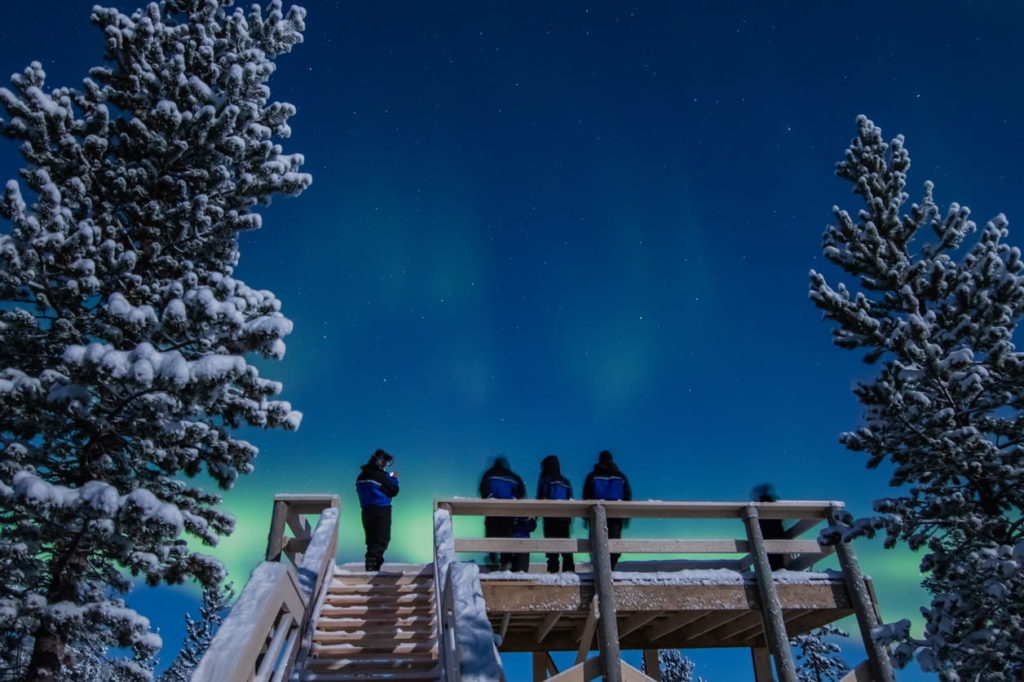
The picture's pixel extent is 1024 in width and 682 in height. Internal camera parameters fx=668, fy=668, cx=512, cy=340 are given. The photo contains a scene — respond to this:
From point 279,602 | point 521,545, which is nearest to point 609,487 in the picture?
point 521,545

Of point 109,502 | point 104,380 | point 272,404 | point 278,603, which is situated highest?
point 272,404

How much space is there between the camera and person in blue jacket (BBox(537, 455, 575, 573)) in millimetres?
9070

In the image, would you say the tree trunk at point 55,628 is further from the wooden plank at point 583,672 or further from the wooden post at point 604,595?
the wooden post at point 604,595

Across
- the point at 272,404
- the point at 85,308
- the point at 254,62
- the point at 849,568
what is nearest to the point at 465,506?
the point at 272,404

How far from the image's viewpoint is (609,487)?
9.73m

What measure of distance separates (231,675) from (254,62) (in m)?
10.6

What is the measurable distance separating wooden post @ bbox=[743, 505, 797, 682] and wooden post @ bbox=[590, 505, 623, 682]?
1.93 metres

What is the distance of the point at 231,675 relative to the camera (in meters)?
4.21

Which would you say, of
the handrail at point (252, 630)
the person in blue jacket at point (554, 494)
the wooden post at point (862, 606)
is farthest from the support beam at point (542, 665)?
the handrail at point (252, 630)

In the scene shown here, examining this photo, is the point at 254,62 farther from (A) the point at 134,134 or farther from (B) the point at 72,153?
(B) the point at 72,153

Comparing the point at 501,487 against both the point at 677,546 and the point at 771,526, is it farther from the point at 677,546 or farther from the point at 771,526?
the point at 771,526

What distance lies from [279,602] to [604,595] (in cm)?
421

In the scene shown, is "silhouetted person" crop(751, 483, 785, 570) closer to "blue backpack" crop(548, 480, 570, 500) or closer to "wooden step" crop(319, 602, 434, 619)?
"blue backpack" crop(548, 480, 570, 500)

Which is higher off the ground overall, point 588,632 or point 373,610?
point 373,610
